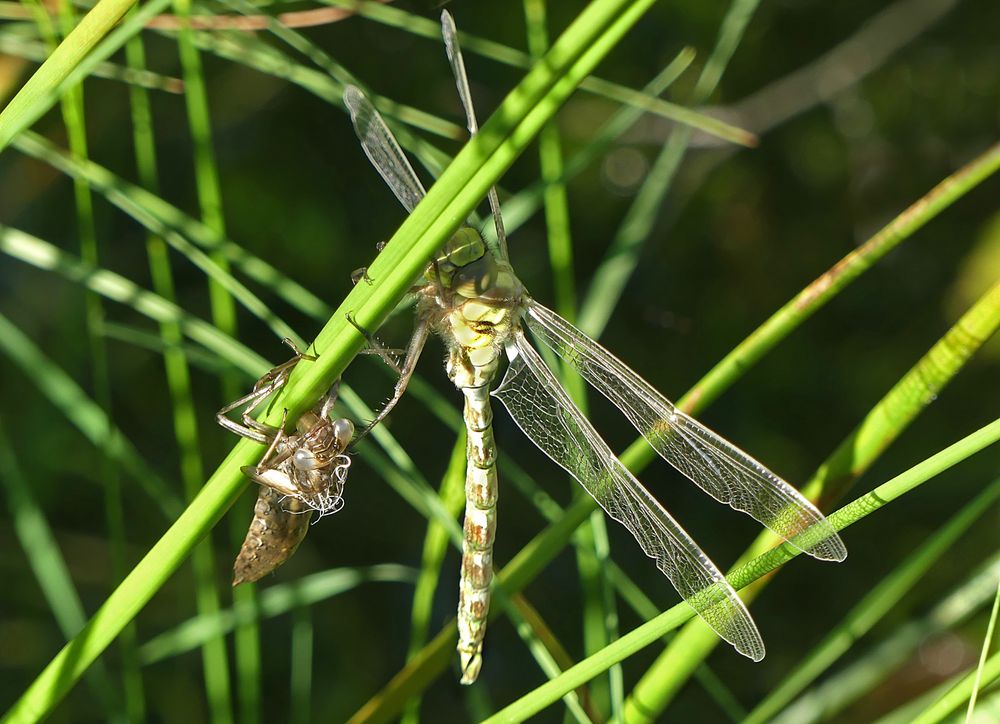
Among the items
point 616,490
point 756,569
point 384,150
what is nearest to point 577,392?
point 616,490

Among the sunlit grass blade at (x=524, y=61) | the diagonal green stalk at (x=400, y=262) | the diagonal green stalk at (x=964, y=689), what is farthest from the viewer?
the sunlit grass blade at (x=524, y=61)

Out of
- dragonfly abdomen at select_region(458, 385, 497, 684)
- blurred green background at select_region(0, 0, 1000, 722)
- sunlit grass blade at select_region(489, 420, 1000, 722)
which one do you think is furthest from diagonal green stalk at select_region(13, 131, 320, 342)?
blurred green background at select_region(0, 0, 1000, 722)

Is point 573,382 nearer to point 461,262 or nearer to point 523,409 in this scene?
point 523,409

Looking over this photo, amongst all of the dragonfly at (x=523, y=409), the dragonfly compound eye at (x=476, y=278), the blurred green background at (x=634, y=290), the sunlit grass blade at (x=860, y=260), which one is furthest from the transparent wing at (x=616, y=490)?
the blurred green background at (x=634, y=290)

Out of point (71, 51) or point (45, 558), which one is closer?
point (71, 51)

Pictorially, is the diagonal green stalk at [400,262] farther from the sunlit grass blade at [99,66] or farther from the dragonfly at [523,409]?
the sunlit grass blade at [99,66]

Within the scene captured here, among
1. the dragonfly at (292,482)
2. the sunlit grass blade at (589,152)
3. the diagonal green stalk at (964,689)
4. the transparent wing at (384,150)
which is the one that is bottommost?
the diagonal green stalk at (964,689)
